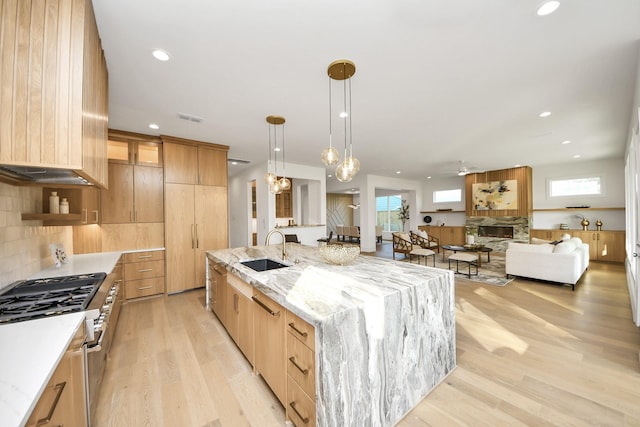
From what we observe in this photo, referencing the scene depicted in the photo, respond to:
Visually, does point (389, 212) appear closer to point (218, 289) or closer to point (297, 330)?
point (218, 289)

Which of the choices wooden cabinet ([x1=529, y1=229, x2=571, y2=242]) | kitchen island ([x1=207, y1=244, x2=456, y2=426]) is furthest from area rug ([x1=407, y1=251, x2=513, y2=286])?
kitchen island ([x1=207, y1=244, x2=456, y2=426])

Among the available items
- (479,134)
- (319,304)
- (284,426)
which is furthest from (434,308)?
(479,134)

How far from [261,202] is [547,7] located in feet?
18.3

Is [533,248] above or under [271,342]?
above

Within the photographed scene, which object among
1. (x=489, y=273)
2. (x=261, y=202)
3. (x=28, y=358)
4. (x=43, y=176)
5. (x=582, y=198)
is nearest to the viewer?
(x=28, y=358)

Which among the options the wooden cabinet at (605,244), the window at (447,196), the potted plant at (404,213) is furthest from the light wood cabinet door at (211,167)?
the wooden cabinet at (605,244)

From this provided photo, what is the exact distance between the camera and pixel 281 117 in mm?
3396

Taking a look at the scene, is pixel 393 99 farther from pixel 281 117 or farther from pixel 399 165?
pixel 399 165

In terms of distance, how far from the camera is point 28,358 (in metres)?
0.89

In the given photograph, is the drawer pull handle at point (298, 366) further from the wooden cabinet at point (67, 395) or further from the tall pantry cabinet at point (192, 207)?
the tall pantry cabinet at point (192, 207)

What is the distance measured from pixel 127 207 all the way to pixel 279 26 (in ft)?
12.1

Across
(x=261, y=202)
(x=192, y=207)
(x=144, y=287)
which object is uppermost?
(x=261, y=202)

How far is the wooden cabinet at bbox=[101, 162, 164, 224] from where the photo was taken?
3721 millimetres

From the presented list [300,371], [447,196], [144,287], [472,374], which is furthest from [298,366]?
[447,196]
